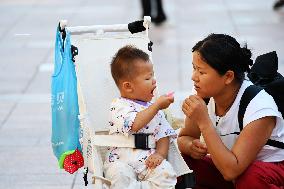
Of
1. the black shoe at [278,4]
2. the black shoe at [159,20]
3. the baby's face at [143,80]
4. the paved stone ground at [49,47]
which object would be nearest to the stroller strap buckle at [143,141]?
the baby's face at [143,80]

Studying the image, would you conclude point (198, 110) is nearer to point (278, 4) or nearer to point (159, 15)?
point (159, 15)

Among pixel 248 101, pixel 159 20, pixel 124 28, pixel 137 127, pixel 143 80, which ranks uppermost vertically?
pixel 159 20

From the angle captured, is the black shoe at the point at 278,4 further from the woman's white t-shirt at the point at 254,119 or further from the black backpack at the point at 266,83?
the woman's white t-shirt at the point at 254,119

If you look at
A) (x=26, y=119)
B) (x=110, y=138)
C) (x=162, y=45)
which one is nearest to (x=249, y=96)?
(x=110, y=138)

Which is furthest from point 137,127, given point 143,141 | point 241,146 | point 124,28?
point 124,28

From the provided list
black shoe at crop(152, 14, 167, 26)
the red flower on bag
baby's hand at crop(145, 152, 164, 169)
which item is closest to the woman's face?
baby's hand at crop(145, 152, 164, 169)

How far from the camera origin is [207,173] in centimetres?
354

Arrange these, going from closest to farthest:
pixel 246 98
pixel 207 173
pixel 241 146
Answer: pixel 241 146
pixel 246 98
pixel 207 173

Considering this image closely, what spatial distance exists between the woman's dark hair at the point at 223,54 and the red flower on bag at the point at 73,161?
2.67ft

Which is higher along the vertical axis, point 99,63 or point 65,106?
point 99,63

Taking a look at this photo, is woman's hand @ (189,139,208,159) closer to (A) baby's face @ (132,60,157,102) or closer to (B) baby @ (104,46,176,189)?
(B) baby @ (104,46,176,189)

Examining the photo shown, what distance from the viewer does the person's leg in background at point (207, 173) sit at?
3537 mm

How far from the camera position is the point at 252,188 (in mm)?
3107

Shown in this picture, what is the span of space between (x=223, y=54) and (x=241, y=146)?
0.42 m
